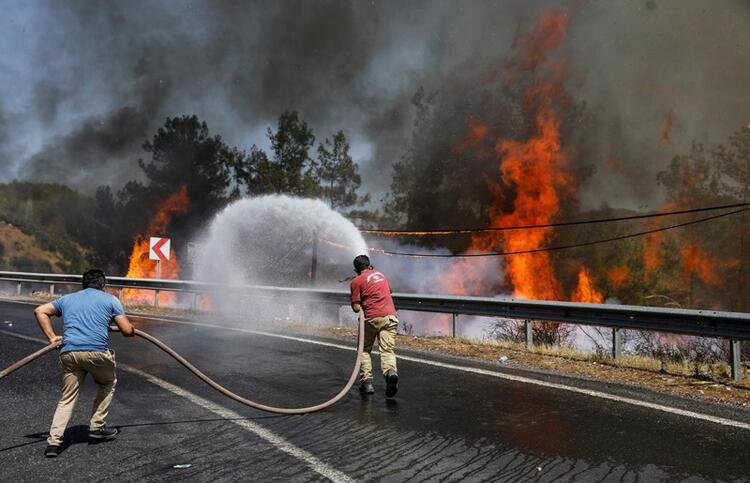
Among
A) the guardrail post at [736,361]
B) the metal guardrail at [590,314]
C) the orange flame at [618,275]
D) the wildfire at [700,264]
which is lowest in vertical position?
the guardrail post at [736,361]

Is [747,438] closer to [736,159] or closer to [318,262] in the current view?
[318,262]

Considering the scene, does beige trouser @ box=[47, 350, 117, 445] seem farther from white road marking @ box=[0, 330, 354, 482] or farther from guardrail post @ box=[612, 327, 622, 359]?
guardrail post @ box=[612, 327, 622, 359]

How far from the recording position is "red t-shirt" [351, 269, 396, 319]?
22.6ft

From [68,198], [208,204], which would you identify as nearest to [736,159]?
[208,204]

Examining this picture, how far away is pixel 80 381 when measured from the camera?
4574 mm

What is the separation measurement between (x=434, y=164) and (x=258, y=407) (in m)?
33.7

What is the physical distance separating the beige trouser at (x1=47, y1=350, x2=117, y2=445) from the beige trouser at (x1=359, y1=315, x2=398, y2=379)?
9.34ft

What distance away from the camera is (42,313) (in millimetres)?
4449

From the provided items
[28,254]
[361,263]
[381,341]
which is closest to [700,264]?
[361,263]

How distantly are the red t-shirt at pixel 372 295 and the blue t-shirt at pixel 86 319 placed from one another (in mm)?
2983

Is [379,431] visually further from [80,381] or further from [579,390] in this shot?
[579,390]

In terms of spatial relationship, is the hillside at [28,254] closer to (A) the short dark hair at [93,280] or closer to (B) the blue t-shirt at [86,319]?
(A) the short dark hair at [93,280]

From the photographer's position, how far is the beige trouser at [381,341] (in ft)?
21.4

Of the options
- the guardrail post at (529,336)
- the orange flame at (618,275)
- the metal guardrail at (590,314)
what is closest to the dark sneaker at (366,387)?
the metal guardrail at (590,314)
